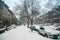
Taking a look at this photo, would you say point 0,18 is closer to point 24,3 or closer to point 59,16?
point 24,3

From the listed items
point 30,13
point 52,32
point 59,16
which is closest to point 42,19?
point 59,16

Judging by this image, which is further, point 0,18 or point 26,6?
point 26,6

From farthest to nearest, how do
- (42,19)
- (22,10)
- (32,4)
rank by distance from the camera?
(42,19)
(22,10)
(32,4)

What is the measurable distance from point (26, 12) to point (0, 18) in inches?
399

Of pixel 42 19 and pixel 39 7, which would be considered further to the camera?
pixel 42 19

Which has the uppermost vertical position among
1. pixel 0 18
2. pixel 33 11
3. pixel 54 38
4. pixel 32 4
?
pixel 32 4

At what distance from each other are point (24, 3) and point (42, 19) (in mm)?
31584

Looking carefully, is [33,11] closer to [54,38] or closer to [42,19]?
[54,38]

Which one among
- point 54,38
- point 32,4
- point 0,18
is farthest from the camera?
point 32,4

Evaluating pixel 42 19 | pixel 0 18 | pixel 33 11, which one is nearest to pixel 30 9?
pixel 33 11

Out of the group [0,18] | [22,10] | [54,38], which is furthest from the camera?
[22,10]

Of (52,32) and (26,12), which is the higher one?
(26,12)

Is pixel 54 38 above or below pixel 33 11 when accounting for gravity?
below

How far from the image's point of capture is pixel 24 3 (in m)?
30.7
